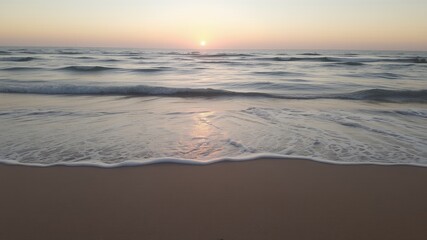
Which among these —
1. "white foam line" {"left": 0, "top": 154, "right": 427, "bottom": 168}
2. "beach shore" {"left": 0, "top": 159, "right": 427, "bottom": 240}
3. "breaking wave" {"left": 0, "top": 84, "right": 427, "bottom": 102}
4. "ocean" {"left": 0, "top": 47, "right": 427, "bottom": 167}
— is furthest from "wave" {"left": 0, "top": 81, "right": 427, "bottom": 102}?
"beach shore" {"left": 0, "top": 159, "right": 427, "bottom": 240}

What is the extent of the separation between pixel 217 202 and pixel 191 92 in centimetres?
864

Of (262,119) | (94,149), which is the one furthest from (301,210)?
(262,119)

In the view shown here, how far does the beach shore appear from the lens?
8.40 ft

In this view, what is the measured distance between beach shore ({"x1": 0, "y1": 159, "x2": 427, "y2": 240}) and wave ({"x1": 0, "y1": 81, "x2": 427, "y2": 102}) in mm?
6963

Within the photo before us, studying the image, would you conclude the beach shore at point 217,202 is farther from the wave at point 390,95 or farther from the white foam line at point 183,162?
the wave at point 390,95

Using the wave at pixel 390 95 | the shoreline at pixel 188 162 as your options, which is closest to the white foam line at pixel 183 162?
the shoreline at pixel 188 162

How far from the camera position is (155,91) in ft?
37.7

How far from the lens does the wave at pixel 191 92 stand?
1056 centimetres

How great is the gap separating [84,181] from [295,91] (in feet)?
31.2

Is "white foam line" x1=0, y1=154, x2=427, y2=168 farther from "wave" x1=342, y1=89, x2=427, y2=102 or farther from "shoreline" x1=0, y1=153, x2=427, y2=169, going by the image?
"wave" x1=342, y1=89, x2=427, y2=102

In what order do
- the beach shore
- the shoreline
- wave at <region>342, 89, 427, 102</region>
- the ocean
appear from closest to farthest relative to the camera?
1. the beach shore
2. the shoreline
3. the ocean
4. wave at <region>342, 89, 427, 102</region>

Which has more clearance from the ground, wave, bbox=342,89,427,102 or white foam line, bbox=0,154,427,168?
wave, bbox=342,89,427,102

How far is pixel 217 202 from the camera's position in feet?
9.91

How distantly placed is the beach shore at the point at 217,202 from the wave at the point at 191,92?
22.8ft
